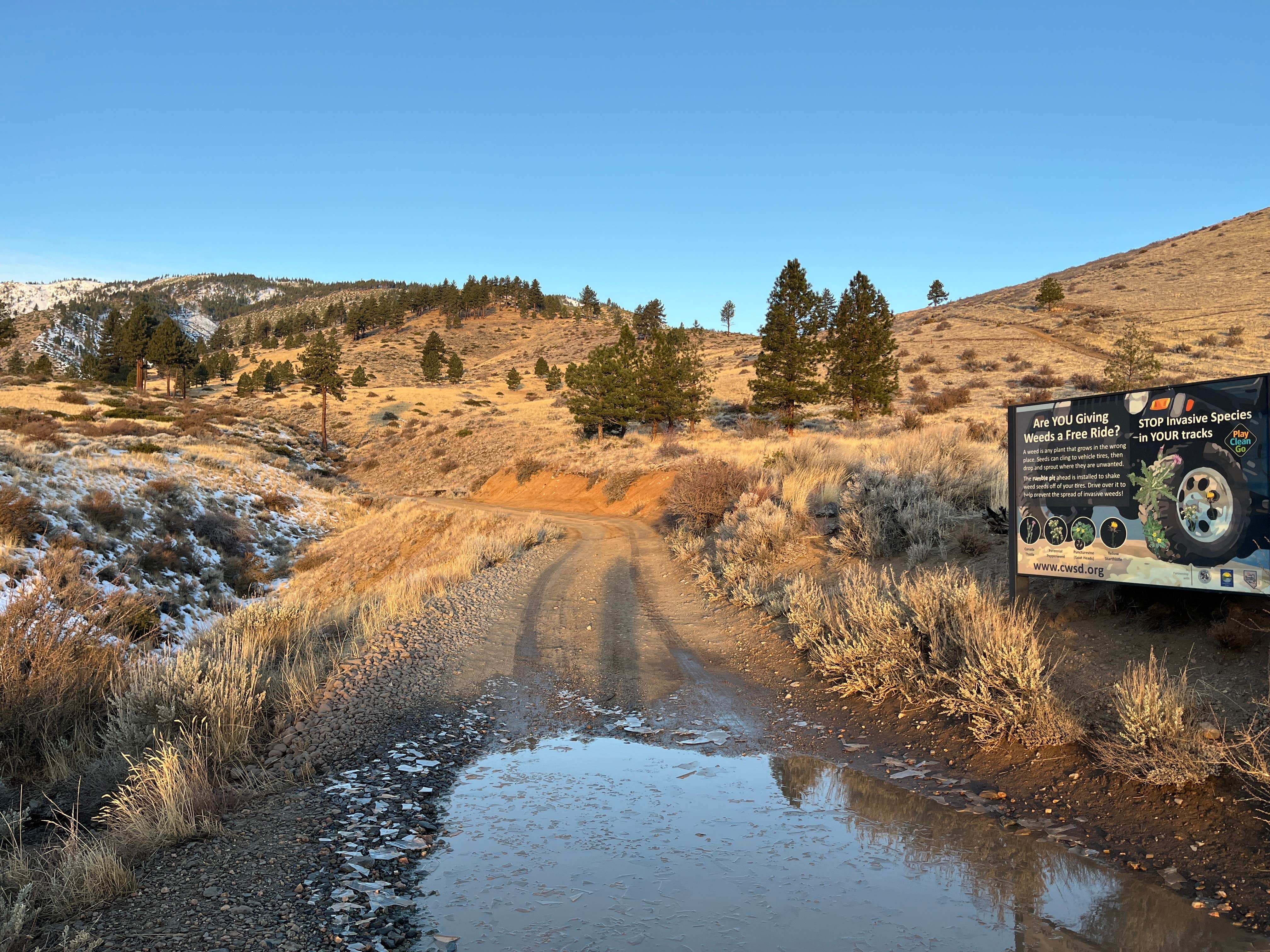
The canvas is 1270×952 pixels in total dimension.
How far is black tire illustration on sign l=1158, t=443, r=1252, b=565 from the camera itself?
549 cm

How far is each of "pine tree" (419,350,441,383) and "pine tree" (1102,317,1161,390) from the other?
7694 centimetres

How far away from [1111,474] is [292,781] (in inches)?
288

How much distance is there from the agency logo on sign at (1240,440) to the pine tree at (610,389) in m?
39.9

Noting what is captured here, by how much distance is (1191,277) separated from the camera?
3115 inches

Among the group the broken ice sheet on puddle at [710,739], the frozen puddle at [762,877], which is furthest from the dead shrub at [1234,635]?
the broken ice sheet on puddle at [710,739]

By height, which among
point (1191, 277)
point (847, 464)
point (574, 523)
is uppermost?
point (1191, 277)

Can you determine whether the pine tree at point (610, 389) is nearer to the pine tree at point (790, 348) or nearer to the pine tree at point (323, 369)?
the pine tree at point (790, 348)

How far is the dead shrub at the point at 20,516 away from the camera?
16219mm

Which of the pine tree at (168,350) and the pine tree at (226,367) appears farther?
the pine tree at (226,367)

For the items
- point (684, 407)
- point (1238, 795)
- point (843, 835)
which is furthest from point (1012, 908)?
point (684, 407)

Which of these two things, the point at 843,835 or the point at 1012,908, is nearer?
the point at 1012,908

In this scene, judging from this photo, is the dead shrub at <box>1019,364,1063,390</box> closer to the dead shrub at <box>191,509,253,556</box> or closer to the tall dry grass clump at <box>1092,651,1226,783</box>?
the dead shrub at <box>191,509,253,556</box>

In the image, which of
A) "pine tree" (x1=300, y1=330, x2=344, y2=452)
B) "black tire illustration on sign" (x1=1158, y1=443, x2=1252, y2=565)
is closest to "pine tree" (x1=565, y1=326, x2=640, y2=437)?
"pine tree" (x1=300, y1=330, x2=344, y2=452)

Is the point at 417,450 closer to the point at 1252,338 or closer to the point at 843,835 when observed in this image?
the point at 843,835
